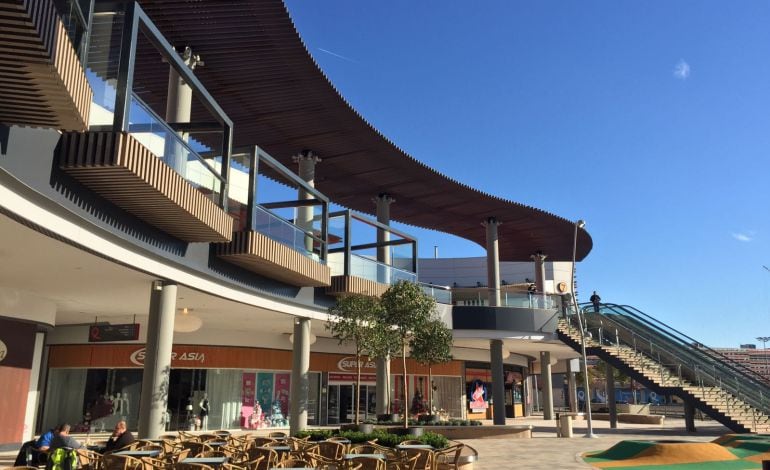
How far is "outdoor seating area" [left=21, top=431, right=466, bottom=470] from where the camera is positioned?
10.3 m

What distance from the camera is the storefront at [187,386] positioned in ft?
86.8

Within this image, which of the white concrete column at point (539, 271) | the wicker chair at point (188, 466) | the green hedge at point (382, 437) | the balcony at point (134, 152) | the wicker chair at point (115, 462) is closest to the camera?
the wicker chair at point (188, 466)

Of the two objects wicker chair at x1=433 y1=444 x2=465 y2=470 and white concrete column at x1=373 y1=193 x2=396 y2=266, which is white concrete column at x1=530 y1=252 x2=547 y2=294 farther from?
wicker chair at x1=433 y1=444 x2=465 y2=470

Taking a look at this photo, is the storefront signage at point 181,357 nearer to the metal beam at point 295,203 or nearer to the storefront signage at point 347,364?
the storefront signage at point 347,364

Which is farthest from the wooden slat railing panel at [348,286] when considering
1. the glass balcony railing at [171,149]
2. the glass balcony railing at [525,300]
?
the glass balcony railing at [525,300]

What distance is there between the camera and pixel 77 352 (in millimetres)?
26625

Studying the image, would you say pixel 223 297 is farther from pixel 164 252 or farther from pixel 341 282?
pixel 341 282

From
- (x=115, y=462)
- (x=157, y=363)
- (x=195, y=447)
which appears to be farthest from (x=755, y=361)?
(x=115, y=462)

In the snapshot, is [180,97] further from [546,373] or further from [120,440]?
[546,373]

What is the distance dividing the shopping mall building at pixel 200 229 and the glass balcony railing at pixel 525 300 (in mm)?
141

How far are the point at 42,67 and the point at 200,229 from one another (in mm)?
7435

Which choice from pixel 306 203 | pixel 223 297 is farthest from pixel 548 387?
pixel 223 297

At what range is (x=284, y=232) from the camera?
723 inches

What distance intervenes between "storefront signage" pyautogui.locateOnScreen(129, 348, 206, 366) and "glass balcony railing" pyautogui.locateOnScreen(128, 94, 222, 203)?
1384cm
